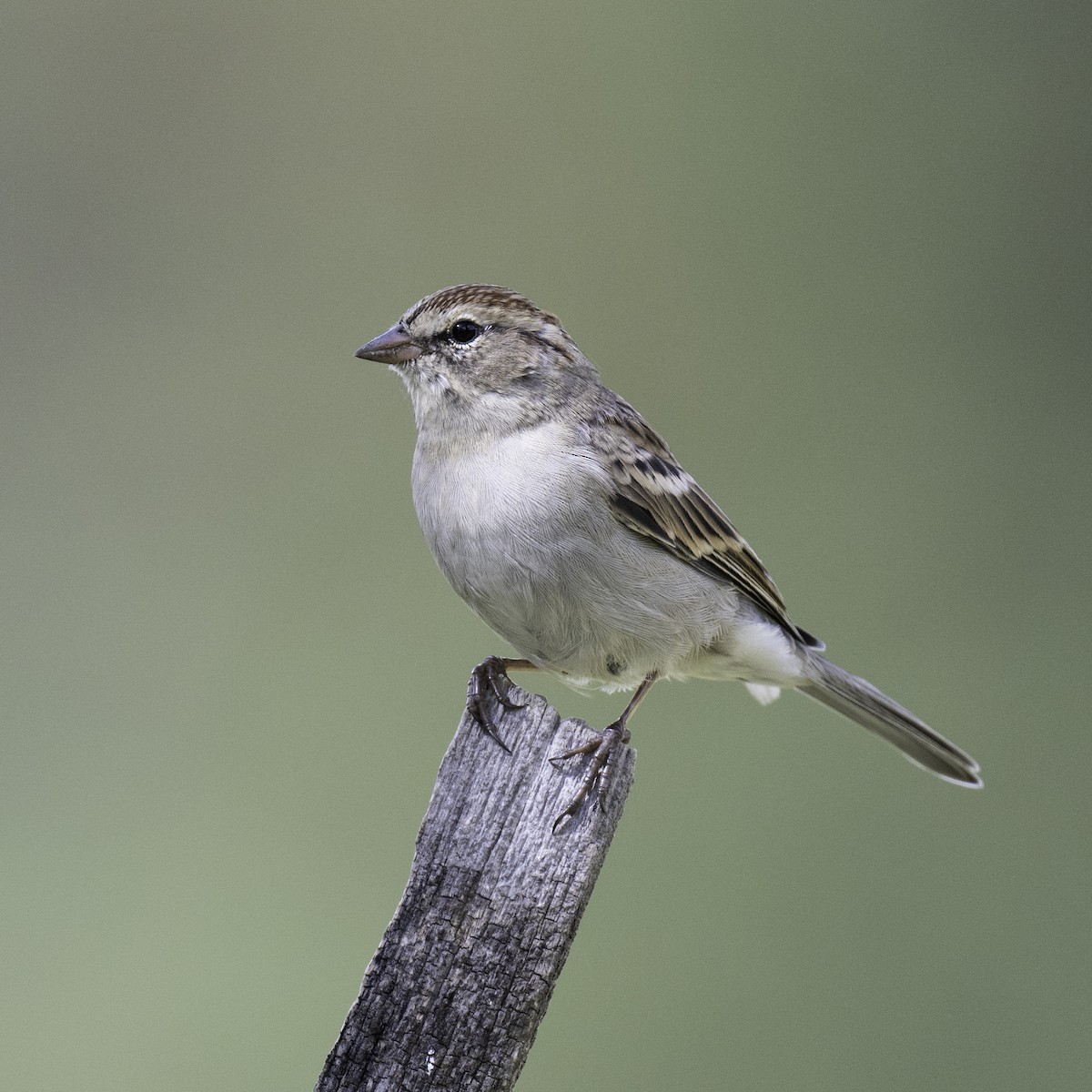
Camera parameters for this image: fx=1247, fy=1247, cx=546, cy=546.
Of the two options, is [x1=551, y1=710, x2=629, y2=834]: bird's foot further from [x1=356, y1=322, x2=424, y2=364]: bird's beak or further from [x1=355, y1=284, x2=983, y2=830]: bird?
[x1=356, y1=322, x2=424, y2=364]: bird's beak

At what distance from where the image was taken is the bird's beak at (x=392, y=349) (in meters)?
2.56

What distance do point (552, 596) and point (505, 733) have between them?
619 millimetres

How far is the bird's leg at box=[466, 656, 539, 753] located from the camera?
1750mm

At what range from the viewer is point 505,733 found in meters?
1.74

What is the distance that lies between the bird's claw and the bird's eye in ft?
2.35

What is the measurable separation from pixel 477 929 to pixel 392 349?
1348 mm

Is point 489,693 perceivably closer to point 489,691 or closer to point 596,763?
point 489,691

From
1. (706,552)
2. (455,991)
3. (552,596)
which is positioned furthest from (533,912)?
(706,552)

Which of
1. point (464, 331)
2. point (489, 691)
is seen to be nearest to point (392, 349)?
point (464, 331)

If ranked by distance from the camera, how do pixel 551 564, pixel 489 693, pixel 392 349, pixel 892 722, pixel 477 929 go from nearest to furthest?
pixel 477 929 → pixel 489 693 → pixel 551 564 → pixel 392 349 → pixel 892 722

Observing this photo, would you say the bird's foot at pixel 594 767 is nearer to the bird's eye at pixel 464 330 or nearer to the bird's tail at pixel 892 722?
the bird's eye at pixel 464 330

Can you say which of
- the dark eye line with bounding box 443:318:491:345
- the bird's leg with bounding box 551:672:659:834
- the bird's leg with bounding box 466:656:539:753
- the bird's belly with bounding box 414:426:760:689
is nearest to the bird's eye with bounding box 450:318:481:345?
the dark eye line with bounding box 443:318:491:345

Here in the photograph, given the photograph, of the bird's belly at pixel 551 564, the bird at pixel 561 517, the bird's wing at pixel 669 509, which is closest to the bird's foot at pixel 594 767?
the bird at pixel 561 517

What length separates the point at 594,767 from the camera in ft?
5.61
